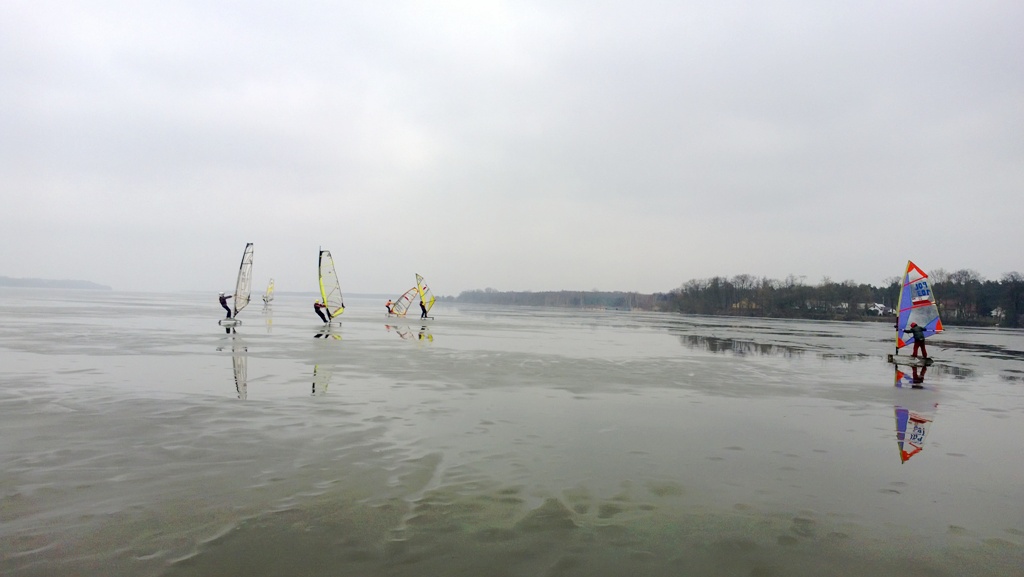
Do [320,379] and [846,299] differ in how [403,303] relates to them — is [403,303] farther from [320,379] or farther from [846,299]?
[846,299]

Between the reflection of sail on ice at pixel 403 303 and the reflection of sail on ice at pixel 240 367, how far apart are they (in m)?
26.2

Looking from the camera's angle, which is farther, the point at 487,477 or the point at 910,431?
the point at 910,431

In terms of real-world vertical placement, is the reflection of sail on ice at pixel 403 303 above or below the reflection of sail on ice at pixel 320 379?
above

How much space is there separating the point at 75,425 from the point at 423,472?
15.7 ft

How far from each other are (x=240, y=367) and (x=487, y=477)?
9043mm

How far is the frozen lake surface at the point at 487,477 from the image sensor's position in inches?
147

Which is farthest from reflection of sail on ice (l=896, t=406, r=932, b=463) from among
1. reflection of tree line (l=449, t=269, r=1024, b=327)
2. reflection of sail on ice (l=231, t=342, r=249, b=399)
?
reflection of tree line (l=449, t=269, r=1024, b=327)

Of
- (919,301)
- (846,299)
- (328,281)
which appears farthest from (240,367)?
(846,299)

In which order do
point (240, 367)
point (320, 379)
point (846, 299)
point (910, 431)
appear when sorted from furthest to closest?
point (846, 299)
point (240, 367)
point (320, 379)
point (910, 431)

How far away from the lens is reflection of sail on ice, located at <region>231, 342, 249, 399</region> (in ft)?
31.6

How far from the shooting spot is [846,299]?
331 feet

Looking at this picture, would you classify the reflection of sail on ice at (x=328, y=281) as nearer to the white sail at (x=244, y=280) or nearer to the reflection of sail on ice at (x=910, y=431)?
the white sail at (x=244, y=280)

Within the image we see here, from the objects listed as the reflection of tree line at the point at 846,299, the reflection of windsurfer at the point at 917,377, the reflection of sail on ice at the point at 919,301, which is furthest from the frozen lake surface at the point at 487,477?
the reflection of tree line at the point at 846,299

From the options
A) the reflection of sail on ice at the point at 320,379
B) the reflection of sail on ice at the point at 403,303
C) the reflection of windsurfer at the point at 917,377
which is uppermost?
the reflection of sail on ice at the point at 403,303
